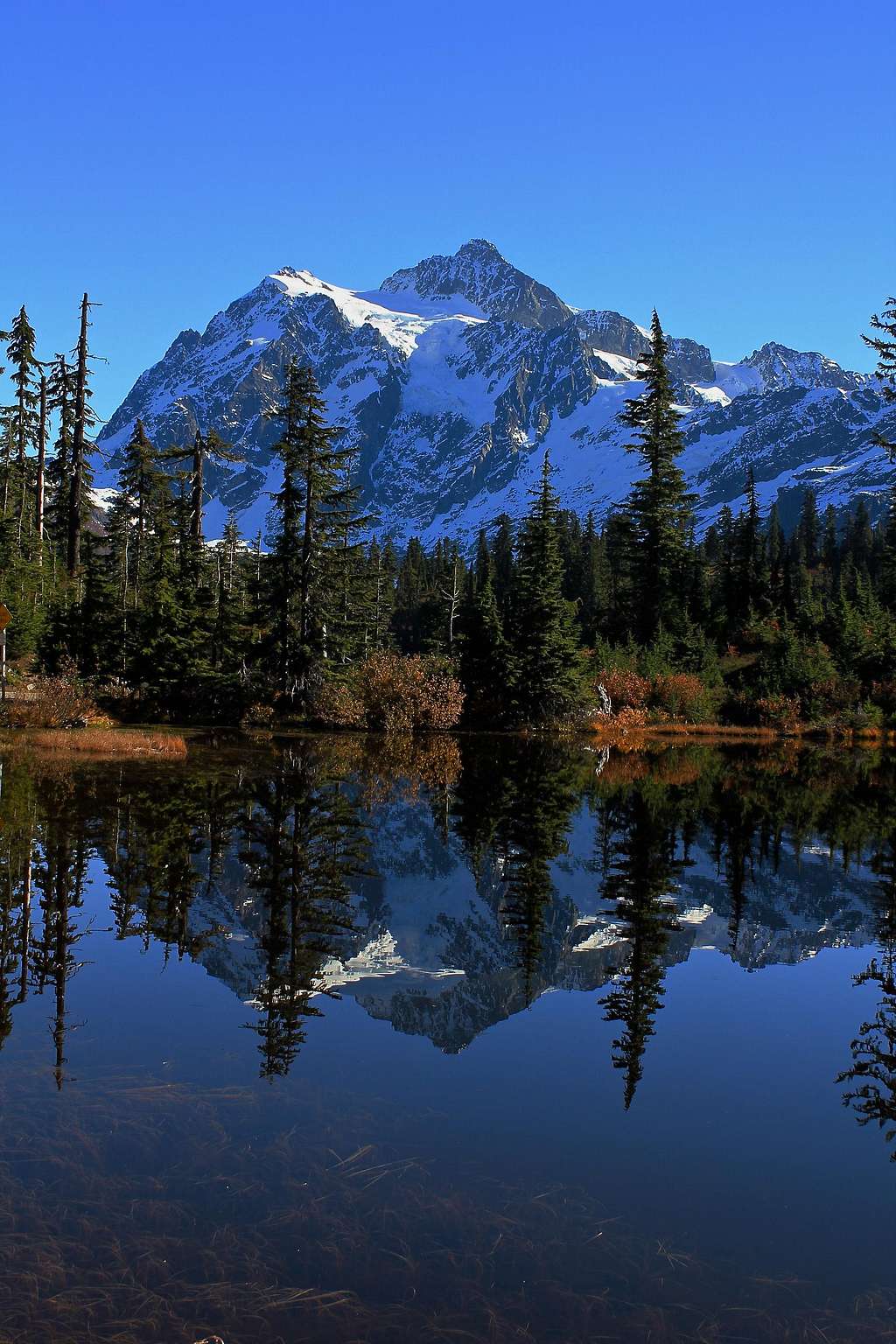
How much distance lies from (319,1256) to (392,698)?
119 ft

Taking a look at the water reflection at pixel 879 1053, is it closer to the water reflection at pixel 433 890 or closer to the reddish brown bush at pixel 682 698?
the water reflection at pixel 433 890

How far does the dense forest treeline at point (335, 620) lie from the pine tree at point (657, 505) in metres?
0.12

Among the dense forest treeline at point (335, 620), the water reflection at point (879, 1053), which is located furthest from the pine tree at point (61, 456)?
the water reflection at point (879, 1053)

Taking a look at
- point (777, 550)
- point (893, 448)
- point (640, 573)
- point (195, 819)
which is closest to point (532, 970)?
point (195, 819)

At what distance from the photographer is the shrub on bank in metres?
40.1

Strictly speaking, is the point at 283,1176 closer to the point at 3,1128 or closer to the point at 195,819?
the point at 3,1128

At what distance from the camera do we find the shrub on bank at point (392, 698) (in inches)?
1577

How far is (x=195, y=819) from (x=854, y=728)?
35667 mm

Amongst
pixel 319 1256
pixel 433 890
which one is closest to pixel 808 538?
pixel 433 890

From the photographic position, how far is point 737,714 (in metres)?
48.3

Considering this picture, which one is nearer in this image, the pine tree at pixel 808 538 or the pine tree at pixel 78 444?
the pine tree at pixel 78 444

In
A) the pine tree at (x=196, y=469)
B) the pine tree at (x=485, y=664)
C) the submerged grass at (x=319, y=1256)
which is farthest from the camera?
the pine tree at (x=485, y=664)

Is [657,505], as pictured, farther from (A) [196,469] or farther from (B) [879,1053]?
(B) [879,1053]

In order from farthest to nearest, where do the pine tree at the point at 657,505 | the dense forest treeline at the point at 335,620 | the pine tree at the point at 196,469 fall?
the pine tree at the point at 657,505 < the pine tree at the point at 196,469 < the dense forest treeline at the point at 335,620
